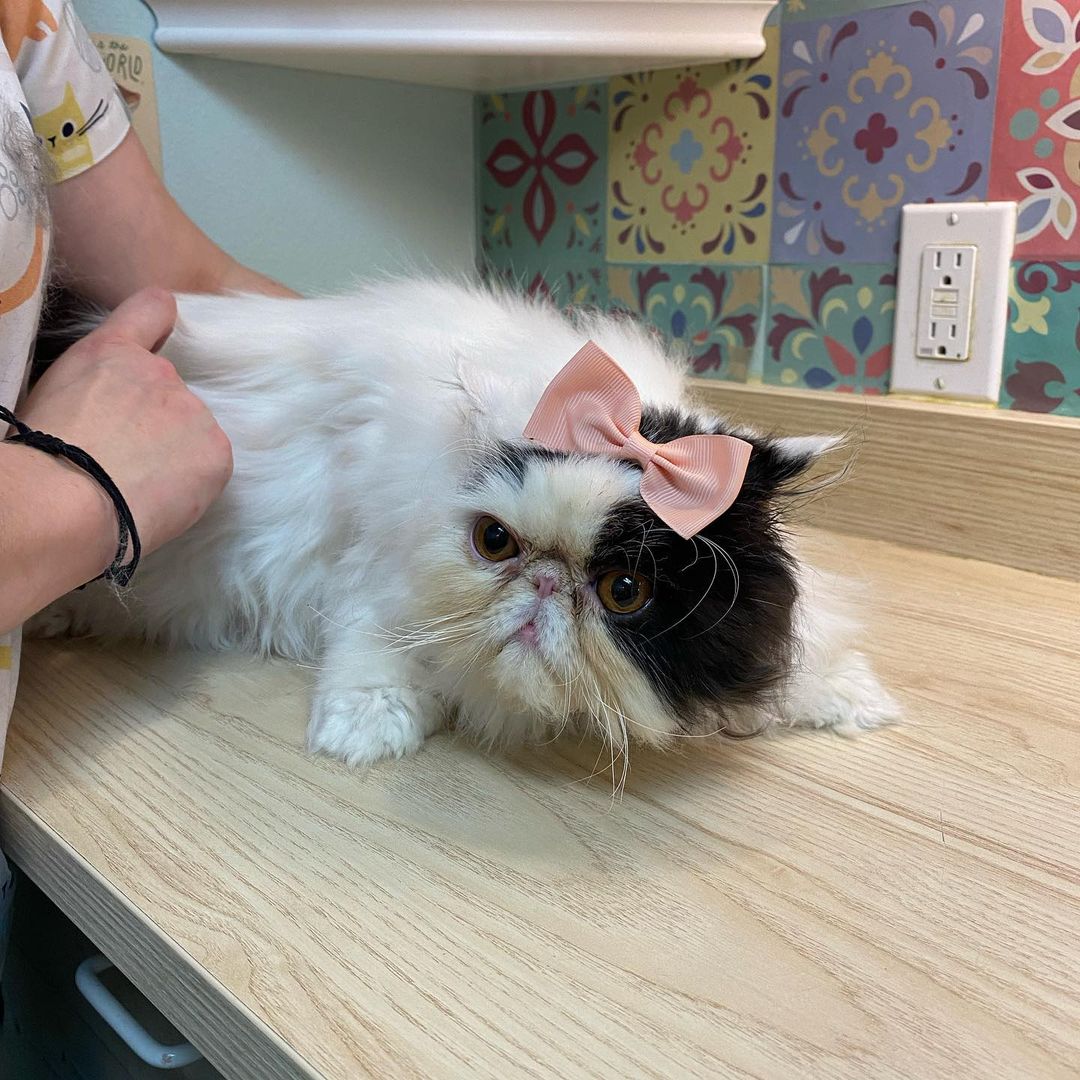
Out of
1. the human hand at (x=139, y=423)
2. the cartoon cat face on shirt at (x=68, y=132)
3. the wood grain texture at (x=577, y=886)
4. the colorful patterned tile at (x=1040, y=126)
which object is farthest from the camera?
the colorful patterned tile at (x=1040, y=126)

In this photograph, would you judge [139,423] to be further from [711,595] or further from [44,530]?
[711,595]

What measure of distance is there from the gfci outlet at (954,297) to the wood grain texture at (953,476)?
0.04 metres

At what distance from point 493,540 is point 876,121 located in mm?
835

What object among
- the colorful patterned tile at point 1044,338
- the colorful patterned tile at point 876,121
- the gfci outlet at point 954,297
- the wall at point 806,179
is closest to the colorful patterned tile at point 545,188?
the wall at point 806,179

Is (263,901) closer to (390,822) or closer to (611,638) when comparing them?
(390,822)

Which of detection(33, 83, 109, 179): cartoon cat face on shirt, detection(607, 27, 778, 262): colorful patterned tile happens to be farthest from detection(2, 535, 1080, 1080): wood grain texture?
detection(607, 27, 778, 262): colorful patterned tile

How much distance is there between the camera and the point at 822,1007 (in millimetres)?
496

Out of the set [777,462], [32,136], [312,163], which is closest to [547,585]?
[777,462]

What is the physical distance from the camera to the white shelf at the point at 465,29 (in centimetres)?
115

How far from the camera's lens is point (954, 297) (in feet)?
3.68

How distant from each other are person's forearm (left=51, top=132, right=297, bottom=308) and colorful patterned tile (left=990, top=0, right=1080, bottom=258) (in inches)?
36.1

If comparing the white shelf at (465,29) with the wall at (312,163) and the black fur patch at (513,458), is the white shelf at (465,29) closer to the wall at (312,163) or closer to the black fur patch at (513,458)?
the wall at (312,163)

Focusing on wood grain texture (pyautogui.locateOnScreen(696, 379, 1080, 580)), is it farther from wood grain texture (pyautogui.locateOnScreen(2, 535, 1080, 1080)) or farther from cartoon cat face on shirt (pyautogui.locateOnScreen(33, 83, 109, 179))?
cartoon cat face on shirt (pyautogui.locateOnScreen(33, 83, 109, 179))

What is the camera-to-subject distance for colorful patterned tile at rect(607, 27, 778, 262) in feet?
4.17
